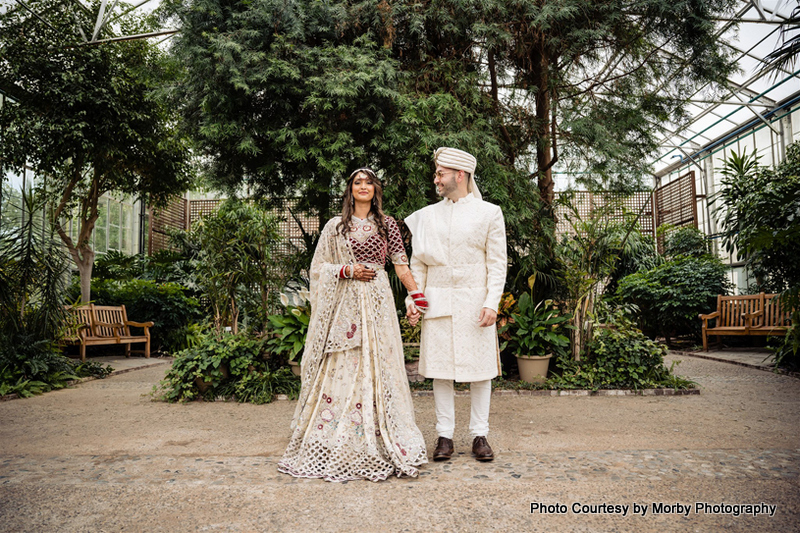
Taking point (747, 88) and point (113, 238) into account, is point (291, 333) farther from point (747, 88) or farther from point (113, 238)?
point (747, 88)

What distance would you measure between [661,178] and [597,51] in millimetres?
13928

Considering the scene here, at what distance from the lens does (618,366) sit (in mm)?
5391

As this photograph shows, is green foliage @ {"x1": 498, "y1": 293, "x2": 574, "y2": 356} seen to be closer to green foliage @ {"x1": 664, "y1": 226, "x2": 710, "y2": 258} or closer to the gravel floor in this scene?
the gravel floor

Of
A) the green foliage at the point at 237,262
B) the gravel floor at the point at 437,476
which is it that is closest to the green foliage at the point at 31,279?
the gravel floor at the point at 437,476

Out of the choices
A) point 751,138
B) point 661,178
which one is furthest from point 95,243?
point 661,178

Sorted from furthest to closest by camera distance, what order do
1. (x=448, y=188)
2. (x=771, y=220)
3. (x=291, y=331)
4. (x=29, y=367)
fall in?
(x=771, y=220) < (x=29, y=367) < (x=291, y=331) < (x=448, y=188)

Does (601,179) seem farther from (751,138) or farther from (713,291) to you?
(751,138)

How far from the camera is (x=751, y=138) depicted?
40.5 feet

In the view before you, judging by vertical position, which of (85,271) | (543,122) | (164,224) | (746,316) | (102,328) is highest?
(164,224)

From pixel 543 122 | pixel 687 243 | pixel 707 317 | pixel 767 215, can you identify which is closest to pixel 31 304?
pixel 543 122

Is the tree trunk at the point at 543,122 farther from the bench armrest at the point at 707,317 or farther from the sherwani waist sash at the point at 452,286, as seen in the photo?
the bench armrest at the point at 707,317

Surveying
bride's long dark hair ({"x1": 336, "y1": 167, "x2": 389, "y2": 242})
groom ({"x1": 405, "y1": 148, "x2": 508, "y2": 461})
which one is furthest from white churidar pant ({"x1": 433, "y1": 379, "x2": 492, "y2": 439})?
bride's long dark hair ({"x1": 336, "y1": 167, "x2": 389, "y2": 242})

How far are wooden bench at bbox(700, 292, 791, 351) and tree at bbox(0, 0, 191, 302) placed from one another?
28.6 ft

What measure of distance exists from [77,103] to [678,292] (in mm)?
10328
